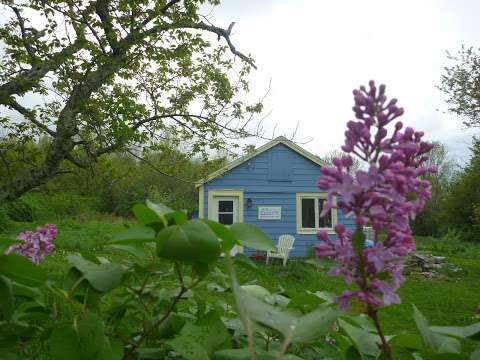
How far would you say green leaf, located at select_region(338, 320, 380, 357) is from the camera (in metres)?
0.73

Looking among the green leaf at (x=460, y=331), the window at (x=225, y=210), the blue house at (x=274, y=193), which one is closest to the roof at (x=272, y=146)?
the blue house at (x=274, y=193)

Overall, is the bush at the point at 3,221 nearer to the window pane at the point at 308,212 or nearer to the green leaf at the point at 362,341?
the window pane at the point at 308,212

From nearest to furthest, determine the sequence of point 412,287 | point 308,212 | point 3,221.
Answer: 1. point 412,287
2. point 308,212
3. point 3,221

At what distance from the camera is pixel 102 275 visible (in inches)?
28.0

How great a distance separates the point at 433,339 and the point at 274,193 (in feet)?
43.5

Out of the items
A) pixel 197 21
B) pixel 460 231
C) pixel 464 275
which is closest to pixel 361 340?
pixel 197 21

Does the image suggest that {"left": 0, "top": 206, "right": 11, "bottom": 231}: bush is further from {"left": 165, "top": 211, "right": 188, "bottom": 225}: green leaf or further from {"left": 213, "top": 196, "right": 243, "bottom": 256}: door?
{"left": 165, "top": 211, "right": 188, "bottom": 225}: green leaf

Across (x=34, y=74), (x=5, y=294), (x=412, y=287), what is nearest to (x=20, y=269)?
(x=5, y=294)

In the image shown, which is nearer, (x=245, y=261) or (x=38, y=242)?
(x=245, y=261)

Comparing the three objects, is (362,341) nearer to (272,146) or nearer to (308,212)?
(272,146)

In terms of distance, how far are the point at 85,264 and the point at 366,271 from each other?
0.49 meters

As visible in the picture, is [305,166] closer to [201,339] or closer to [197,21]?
[197,21]

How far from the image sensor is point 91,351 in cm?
68

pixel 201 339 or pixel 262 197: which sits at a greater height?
pixel 262 197
